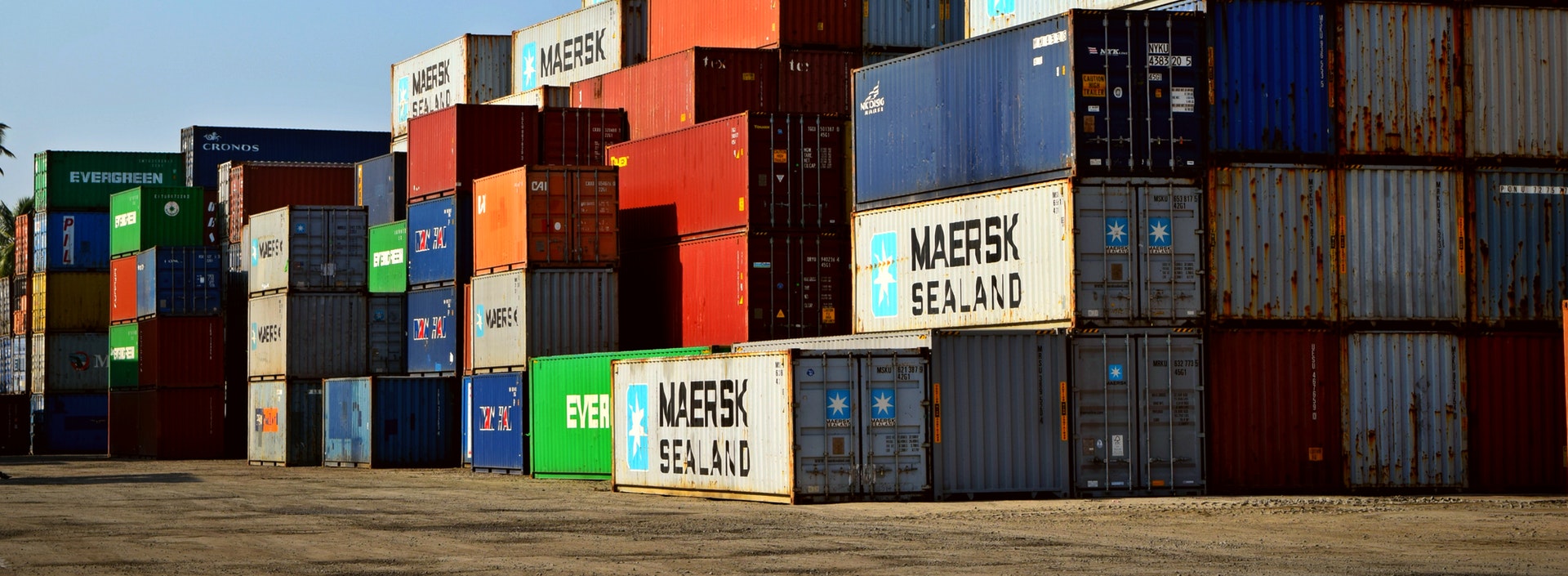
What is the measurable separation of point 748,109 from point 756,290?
271 inches

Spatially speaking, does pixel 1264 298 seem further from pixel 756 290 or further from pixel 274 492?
pixel 274 492

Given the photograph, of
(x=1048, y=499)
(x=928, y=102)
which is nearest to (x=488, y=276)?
(x=928, y=102)

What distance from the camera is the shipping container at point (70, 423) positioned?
2650 inches

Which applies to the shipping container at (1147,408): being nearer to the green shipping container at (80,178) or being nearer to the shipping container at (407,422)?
the shipping container at (407,422)

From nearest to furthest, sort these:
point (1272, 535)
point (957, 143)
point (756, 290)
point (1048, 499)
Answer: point (1272, 535)
point (1048, 499)
point (957, 143)
point (756, 290)

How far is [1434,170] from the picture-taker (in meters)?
31.0

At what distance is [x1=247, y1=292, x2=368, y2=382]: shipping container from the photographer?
50656 mm

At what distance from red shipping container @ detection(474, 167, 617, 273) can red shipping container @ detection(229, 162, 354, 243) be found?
17394mm

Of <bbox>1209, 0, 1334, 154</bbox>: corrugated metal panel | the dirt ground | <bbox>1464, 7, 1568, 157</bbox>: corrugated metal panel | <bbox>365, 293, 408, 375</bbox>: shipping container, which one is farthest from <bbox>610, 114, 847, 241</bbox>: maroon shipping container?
<bbox>1464, 7, 1568, 157</bbox>: corrugated metal panel

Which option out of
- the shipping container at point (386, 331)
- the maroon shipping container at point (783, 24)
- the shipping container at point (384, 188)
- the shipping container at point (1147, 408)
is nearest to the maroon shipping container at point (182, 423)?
the shipping container at point (384, 188)

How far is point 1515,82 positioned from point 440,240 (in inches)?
1007

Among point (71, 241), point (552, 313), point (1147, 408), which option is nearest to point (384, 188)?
point (552, 313)

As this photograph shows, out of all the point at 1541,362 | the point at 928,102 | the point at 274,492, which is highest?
the point at 928,102

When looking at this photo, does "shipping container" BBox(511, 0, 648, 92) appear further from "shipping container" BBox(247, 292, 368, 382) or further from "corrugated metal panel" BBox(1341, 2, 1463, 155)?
"corrugated metal panel" BBox(1341, 2, 1463, 155)
